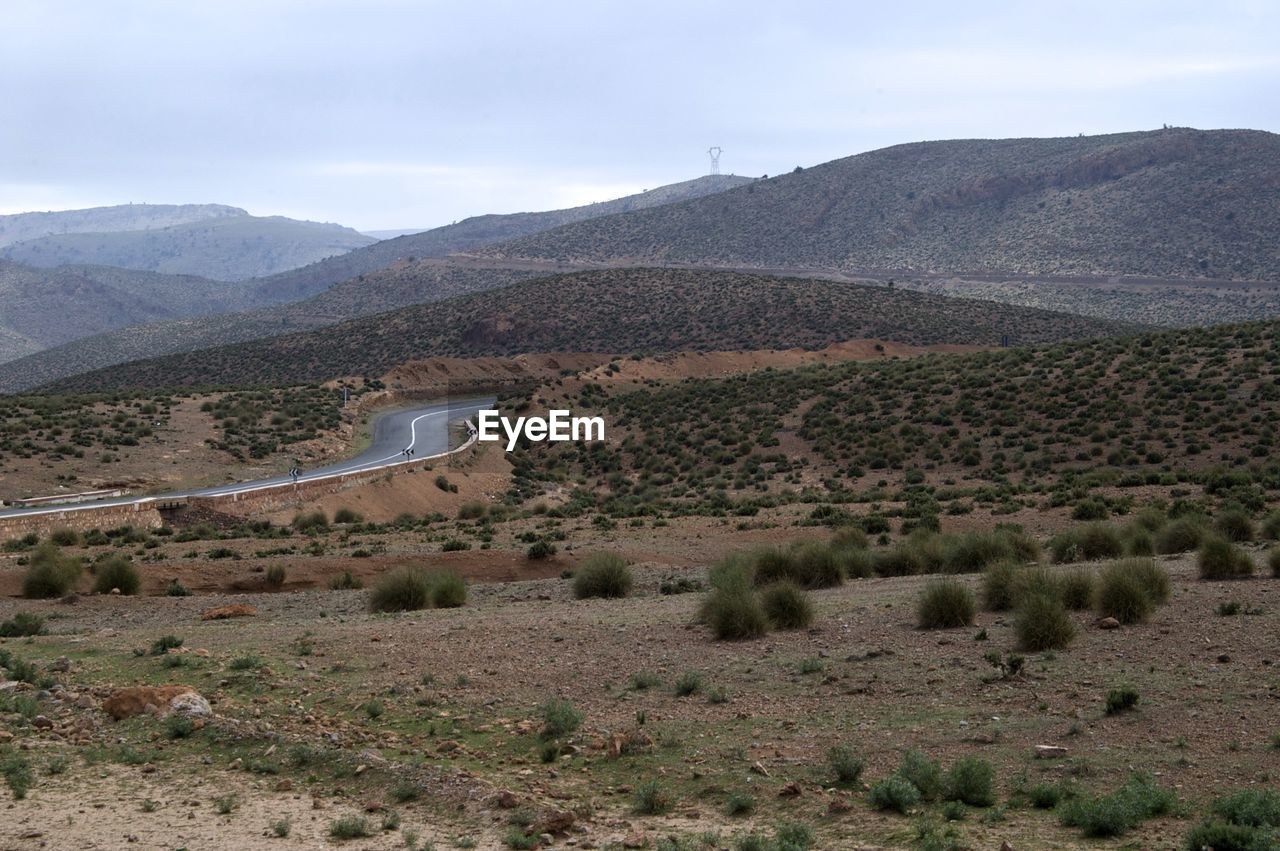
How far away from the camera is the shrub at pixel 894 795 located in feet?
32.6

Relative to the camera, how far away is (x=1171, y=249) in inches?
5027

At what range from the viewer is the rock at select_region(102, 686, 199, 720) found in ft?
46.6

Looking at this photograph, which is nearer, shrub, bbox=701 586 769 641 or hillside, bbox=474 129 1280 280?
shrub, bbox=701 586 769 641

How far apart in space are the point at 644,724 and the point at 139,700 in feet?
18.8

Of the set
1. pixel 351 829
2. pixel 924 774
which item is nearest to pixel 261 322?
pixel 351 829

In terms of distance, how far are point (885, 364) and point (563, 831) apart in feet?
193

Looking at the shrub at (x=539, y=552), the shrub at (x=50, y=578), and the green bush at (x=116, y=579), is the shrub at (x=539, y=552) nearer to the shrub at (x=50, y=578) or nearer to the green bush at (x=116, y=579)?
the green bush at (x=116, y=579)

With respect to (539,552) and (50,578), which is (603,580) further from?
(50,578)

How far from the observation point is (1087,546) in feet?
75.1

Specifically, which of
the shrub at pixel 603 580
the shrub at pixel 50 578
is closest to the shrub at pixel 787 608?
the shrub at pixel 603 580

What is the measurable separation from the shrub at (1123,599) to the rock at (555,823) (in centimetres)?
805

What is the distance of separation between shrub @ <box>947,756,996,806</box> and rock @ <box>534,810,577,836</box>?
2.91 m

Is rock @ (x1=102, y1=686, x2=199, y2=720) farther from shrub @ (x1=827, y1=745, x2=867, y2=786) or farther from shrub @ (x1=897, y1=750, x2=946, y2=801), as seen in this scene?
shrub @ (x1=897, y1=750, x2=946, y2=801)

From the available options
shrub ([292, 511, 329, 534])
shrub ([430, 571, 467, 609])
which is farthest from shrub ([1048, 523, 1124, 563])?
shrub ([292, 511, 329, 534])
